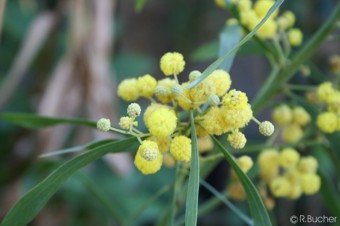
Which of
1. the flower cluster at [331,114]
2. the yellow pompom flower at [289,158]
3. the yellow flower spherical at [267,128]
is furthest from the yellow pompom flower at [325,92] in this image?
the yellow flower spherical at [267,128]

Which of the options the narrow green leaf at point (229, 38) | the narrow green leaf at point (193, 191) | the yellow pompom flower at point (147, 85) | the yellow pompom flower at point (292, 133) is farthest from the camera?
the yellow pompom flower at point (292, 133)

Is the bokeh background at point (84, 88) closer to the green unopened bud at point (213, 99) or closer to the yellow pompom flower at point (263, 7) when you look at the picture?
the yellow pompom flower at point (263, 7)

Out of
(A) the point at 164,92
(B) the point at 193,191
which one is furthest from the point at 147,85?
(B) the point at 193,191

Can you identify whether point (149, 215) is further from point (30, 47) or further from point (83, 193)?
point (30, 47)

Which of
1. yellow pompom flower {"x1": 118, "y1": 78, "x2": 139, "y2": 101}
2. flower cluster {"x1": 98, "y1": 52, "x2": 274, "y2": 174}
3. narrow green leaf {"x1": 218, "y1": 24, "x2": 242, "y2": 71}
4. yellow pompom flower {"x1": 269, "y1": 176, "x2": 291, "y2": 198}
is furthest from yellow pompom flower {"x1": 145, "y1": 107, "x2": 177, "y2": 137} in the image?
yellow pompom flower {"x1": 269, "y1": 176, "x2": 291, "y2": 198}

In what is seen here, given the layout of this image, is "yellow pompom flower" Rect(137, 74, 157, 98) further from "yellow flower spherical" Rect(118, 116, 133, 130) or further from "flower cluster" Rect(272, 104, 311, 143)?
"flower cluster" Rect(272, 104, 311, 143)

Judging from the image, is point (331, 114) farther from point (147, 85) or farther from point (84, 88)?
point (84, 88)
